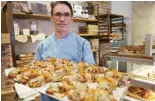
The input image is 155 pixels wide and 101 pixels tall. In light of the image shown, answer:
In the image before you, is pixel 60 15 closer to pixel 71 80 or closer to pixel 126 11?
pixel 71 80

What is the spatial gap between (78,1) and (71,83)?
9.79 feet

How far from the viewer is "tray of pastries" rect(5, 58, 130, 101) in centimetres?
75

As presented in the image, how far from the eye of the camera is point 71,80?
2.89 ft

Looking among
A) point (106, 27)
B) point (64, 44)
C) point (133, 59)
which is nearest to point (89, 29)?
point (106, 27)

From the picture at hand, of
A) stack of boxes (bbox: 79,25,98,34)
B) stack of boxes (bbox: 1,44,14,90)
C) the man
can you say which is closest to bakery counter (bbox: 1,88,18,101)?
stack of boxes (bbox: 1,44,14,90)

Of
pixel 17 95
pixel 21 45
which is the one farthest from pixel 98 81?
pixel 21 45

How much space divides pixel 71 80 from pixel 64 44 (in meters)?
0.52

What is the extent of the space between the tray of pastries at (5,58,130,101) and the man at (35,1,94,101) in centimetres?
16

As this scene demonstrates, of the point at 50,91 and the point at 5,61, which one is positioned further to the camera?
the point at 5,61

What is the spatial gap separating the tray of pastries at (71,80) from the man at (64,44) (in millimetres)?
158

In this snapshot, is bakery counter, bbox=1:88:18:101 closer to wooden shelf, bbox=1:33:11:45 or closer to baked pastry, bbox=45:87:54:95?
wooden shelf, bbox=1:33:11:45

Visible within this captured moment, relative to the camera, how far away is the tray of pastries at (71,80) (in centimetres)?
75

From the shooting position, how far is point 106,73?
3.21 ft

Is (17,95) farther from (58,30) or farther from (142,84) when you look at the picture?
(142,84)
